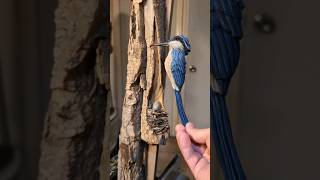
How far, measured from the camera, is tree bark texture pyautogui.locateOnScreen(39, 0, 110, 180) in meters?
0.35

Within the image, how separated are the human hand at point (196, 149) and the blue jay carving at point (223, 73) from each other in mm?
582

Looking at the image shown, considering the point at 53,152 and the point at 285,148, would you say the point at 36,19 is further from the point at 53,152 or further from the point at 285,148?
the point at 285,148

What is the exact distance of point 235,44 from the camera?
0.34m

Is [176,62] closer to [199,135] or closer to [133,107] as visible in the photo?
[133,107]

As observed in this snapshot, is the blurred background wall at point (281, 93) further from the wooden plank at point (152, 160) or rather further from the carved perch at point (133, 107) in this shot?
the wooden plank at point (152, 160)

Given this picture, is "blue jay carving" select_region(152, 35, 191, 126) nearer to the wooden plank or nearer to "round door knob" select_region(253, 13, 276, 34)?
the wooden plank

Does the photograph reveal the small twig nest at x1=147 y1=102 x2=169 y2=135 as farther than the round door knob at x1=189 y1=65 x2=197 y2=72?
No

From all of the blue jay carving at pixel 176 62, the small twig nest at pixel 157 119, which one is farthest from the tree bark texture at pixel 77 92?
the small twig nest at pixel 157 119

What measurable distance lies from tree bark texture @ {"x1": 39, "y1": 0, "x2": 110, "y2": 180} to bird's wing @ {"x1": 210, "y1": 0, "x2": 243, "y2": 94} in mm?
94

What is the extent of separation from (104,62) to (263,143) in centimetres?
15

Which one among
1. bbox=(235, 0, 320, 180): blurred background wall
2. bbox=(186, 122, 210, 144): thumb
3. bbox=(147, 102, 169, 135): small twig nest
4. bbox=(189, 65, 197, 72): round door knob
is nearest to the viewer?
bbox=(235, 0, 320, 180): blurred background wall

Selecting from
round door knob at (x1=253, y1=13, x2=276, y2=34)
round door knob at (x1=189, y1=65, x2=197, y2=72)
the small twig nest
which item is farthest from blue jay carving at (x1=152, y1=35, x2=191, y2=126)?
round door knob at (x1=253, y1=13, x2=276, y2=34)

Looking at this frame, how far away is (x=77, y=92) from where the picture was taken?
1.21 ft

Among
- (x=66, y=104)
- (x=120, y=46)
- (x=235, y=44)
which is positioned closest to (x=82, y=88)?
(x=66, y=104)
